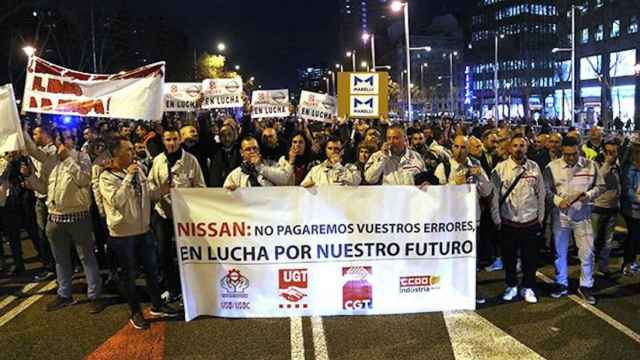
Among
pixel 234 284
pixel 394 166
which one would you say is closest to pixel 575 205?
pixel 394 166

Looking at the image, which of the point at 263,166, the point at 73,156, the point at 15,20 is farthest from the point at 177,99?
the point at 15,20

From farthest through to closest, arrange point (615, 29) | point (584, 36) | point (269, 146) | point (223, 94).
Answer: point (584, 36) < point (615, 29) < point (223, 94) < point (269, 146)

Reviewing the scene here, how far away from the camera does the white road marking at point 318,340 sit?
18.5ft

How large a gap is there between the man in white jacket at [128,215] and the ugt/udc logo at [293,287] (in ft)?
4.56

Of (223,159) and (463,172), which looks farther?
(223,159)

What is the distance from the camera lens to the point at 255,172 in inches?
271

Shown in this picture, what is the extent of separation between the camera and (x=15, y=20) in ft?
146

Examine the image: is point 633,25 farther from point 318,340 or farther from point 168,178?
point 318,340

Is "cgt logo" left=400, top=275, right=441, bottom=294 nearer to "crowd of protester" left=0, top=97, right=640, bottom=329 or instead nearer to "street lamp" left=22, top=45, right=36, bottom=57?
"crowd of protester" left=0, top=97, right=640, bottom=329

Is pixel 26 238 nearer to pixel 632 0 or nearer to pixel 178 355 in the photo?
pixel 178 355

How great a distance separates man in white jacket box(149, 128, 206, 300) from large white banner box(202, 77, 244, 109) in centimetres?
899

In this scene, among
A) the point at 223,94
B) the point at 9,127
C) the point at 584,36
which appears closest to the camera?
the point at 9,127

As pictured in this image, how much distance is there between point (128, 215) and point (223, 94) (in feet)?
33.4

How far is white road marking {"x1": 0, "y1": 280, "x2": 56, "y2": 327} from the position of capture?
6.91 m
